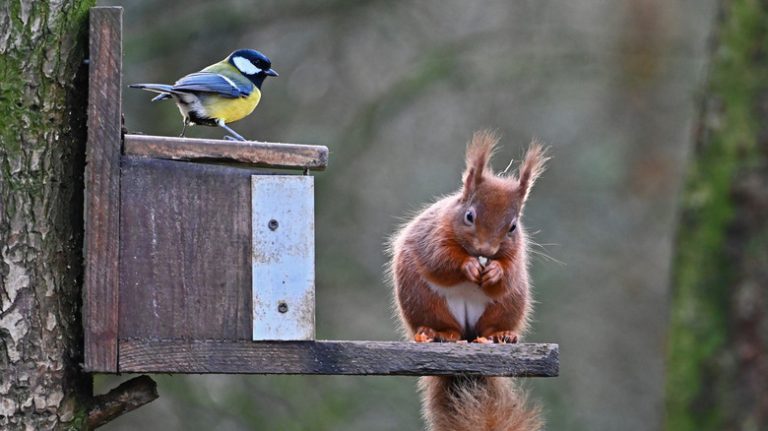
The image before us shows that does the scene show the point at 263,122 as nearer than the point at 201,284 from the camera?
No

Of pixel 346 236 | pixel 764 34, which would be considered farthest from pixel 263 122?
pixel 764 34

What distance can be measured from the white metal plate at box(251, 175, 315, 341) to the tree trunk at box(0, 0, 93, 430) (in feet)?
1.55

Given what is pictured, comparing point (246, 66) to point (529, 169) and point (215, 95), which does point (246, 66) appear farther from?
point (529, 169)

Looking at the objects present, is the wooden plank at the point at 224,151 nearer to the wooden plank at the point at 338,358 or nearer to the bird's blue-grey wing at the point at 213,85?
the bird's blue-grey wing at the point at 213,85

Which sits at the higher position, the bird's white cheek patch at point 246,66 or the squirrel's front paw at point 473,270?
the bird's white cheek patch at point 246,66

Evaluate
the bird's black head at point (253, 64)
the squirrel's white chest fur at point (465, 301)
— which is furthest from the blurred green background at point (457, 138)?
the bird's black head at point (253, 64)

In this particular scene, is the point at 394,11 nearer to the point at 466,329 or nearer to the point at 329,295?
the point at 329,295

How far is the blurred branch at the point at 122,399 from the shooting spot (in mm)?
3211

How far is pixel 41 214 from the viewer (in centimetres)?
312

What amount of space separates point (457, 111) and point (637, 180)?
1.74 metres

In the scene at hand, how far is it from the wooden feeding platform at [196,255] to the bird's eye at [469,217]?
1.89 feet

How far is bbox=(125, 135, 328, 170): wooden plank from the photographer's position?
10.2 feet

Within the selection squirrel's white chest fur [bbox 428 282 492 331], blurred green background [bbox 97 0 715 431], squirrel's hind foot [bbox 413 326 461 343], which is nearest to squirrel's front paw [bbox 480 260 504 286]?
squirrel's white chest fur [bbox 428 282 492 331]

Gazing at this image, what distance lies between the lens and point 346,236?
813cm
